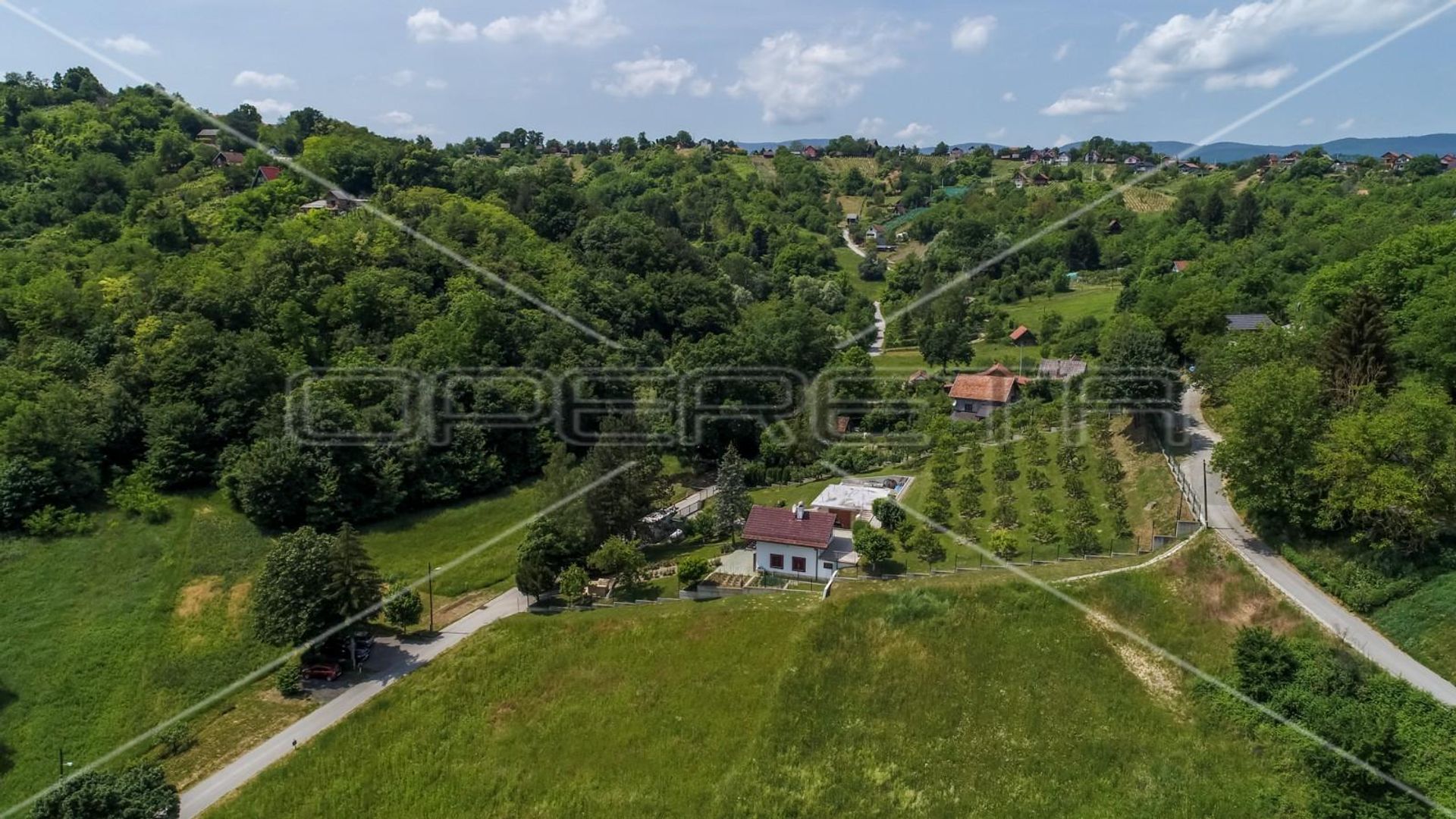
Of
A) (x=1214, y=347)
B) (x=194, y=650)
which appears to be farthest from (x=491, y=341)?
(x=1214, y=347)

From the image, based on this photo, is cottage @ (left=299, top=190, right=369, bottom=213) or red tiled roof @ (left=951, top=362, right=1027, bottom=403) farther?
cottage @ (left=299, top=190, right=369, bottom=213)

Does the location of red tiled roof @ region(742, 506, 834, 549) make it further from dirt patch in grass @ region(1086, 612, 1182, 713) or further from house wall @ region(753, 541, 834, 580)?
dirt patch in grass @ region(1086, 612, 1182, 713)

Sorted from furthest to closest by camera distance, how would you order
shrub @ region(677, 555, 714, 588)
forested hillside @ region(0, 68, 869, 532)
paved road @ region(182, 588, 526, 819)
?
1. forested hillside @ region(0, 68, 869, 532)
2. shrub @ region(677, 555, 714, 588)
3. paved road @ region(182, 588, 526, 819)

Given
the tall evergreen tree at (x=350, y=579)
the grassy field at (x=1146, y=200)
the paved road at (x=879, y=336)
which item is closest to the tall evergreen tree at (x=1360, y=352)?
the tall evergreen tree at (x=350, y=579)

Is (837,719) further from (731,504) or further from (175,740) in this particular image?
(175,740)

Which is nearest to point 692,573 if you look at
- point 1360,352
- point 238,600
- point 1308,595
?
point 238,600

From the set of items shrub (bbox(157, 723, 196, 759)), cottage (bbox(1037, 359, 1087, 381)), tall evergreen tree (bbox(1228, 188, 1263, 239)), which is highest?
tall evergreen tree (bbox(1228, 188, 1263, 239))

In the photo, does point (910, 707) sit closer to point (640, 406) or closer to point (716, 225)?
point (640, 406)

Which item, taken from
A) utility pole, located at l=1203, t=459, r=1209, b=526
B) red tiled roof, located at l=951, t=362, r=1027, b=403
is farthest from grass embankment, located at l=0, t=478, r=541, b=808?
red tiled roof, located at l=951, t=362, r=1027, b=403
